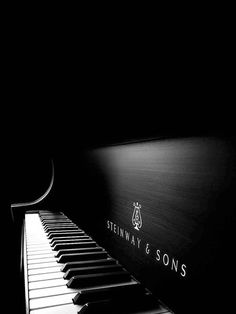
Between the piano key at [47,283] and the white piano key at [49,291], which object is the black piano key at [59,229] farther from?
the white piano key at [49,291]

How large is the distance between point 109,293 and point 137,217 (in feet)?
1.11

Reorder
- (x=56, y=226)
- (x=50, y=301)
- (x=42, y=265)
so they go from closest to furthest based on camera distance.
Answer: (x=50, y=301), (x=42, y=265), (x=56, y=226)

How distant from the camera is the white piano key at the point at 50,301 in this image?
3.82 feet

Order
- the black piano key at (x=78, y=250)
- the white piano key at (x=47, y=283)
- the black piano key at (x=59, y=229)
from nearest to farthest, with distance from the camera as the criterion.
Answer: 1. the white piano key at (x=47, y=283)
2. the black piano key at (x=78, y=250)
3. the black piano key at (x=59, y=229)

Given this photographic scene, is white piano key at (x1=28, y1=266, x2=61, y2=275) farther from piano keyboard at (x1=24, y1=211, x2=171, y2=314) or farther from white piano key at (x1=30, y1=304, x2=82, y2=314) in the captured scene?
white piano key at (x1=30, y1=304, x2=82, y2=314)

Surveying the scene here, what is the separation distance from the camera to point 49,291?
1.30 m

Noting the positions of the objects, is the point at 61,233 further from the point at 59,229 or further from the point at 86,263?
the point at 86,263

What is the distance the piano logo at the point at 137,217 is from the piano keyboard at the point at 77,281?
25 centimetres

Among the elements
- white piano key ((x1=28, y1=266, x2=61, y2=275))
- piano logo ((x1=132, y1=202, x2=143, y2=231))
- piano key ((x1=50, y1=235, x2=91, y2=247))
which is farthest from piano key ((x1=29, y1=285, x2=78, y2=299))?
piano key ((x1=50, y1=235, x2=91, y2=247))

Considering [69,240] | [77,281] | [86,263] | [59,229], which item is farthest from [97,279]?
[59,229]

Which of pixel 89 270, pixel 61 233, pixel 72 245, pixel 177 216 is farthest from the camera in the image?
pixel 61 233

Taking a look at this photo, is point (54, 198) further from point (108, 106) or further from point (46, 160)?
point (108, 106)

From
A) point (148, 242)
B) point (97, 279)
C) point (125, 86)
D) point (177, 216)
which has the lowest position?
point (97, 279)

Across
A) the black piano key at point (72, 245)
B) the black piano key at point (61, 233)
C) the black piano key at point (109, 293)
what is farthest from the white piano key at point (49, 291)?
the black piano key at point (61, 233)
